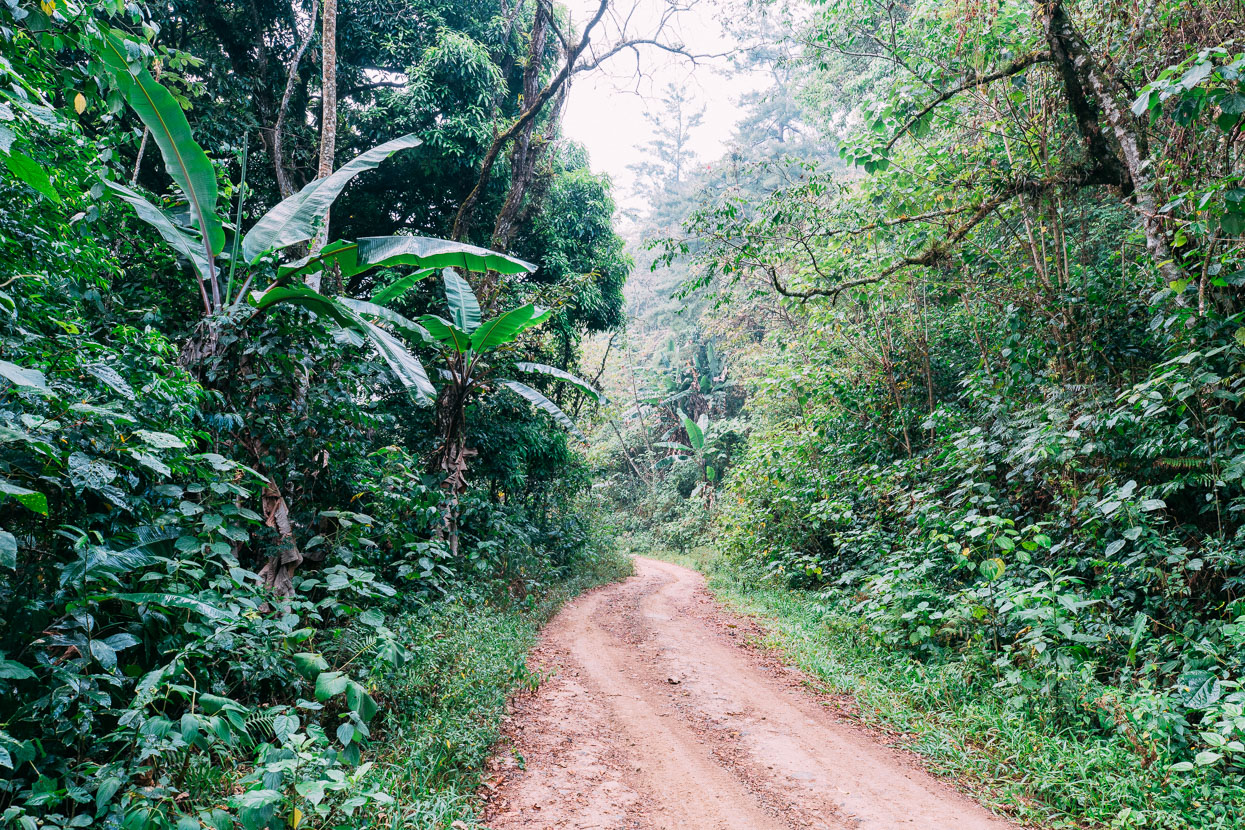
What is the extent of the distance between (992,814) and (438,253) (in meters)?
5.41

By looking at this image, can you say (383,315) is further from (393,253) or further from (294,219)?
(294,219)

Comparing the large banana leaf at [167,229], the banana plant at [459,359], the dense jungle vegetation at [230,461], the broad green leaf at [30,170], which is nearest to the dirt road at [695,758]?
the dense jungle vegetation at [230,461]

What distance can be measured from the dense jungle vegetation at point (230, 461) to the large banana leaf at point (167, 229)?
18 millimetres

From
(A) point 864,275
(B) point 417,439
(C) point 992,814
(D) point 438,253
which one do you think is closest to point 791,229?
(A) point 864,275

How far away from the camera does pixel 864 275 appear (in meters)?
7.78

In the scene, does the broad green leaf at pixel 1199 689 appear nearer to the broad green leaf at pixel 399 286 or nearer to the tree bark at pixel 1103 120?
the tree bark at pixel 1103 120

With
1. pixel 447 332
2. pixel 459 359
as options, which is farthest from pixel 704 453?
pixel 447 332

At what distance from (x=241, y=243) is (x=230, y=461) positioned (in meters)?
2.09

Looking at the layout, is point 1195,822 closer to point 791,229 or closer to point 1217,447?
point 1217,447

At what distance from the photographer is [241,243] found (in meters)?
4.57

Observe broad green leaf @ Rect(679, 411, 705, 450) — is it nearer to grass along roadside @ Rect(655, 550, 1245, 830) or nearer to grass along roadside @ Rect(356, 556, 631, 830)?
grass along roadside @ Rect(655, 550, 1245, 830)

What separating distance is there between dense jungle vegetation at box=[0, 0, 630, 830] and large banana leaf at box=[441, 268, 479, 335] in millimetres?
36

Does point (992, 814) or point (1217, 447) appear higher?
point (1217, 447)

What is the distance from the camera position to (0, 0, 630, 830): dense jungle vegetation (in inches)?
96.0
